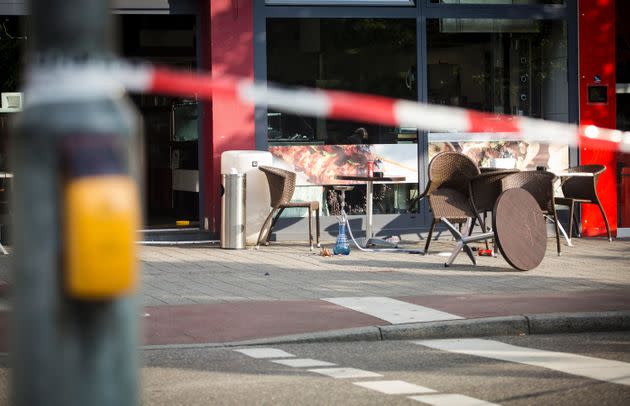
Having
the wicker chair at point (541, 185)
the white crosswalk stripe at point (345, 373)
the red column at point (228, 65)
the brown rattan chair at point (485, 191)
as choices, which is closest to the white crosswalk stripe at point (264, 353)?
the white crosswalk stripe at point (345, 373)

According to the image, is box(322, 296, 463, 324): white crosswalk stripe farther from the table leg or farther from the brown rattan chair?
the table leg

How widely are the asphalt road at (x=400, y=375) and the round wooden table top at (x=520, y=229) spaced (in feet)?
13.2

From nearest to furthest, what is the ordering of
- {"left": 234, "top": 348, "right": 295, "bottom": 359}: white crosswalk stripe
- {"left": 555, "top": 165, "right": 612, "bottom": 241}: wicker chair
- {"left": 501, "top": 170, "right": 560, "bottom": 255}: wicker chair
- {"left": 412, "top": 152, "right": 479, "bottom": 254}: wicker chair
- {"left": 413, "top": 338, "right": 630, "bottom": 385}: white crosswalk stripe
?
{"left": 413, "top": 338, "right": 630, "bottom": 385}: white crosswalk stripe → {"left": 234, "top": 348, "right": 295, "bottom": 359}: white crosswalk stripe → {"left": 412, "top": 152, "right": 479, "bottom": 254}: wicker chair → {"left": 501, "top": 170, "right": 560, "bottom": 255}: wicker chair → {"left": 555, "top": 165, "right": 612, "bottom": 241}: wicker chair

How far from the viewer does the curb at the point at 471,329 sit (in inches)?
319

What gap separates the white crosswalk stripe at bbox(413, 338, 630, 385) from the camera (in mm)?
6621

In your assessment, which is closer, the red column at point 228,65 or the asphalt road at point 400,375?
the asphalt road at point 400,375

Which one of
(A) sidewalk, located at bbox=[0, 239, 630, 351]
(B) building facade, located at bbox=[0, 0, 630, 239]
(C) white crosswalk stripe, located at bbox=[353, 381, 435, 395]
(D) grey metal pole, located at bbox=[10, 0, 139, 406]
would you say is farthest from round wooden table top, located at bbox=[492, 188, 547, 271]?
(D) grey metal pole, located at bbox=[10, 0, 139, 406]

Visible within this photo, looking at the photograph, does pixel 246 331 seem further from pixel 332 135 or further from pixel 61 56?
pixel 332 135

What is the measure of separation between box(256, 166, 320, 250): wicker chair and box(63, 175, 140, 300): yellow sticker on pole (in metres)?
13.5

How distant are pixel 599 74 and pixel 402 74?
3037 millimetres

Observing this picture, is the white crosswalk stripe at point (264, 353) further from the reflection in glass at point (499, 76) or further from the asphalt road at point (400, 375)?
the reflection in glass at point (499, 76)

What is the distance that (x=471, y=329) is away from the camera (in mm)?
8547

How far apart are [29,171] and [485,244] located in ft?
45.2

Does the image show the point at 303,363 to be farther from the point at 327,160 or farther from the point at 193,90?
the point at 327,160
